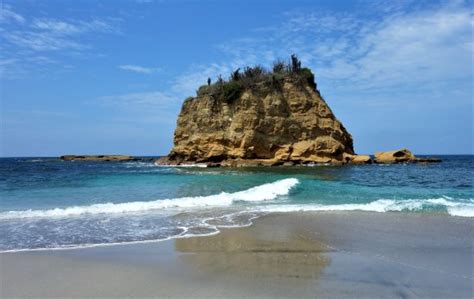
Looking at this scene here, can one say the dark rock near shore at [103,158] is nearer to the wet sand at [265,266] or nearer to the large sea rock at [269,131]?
the large sea rock at [269,131]

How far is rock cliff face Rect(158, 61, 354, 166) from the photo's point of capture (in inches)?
→ 1636

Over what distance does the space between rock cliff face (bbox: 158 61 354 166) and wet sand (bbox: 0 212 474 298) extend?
3202 centimetres

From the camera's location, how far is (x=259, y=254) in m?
6.80

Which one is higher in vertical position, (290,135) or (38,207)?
(290,135)

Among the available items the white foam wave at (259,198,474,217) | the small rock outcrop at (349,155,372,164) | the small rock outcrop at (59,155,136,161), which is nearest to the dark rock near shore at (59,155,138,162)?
the small rock outcrop at (59,155,136,161)

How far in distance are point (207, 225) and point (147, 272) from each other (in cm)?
397

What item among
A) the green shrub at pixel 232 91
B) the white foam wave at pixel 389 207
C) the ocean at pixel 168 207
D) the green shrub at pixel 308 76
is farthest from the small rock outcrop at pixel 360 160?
the white foam wave at pixel 389 207

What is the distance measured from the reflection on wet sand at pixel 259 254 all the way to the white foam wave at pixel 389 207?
351 centimetres

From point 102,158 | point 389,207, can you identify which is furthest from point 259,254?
point 102,158

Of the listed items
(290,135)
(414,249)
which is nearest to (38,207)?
(414,249)

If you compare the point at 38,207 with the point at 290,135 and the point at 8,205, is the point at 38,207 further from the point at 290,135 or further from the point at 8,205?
the point at 290,135

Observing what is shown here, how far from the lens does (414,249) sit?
7.16 meters

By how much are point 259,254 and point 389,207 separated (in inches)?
292

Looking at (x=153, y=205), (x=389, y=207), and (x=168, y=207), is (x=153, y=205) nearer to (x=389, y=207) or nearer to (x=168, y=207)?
(x=168, y=207)
